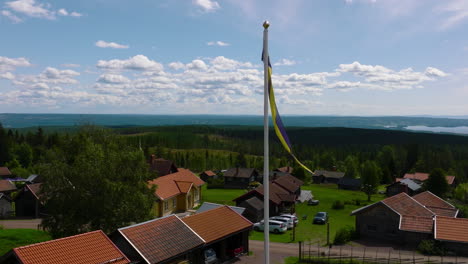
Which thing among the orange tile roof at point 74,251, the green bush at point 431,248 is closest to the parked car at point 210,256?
the orange tile roof at point 74,251

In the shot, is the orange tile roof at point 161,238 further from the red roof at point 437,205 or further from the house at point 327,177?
the house at point 327,177

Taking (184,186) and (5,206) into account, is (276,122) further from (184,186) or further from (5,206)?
(5,206)

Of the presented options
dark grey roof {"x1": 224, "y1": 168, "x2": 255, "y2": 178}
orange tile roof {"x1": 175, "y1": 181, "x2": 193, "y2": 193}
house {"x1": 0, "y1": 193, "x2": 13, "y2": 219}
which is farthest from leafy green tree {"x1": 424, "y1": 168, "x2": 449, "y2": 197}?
house {"x1": 0, "y1": 193, "x2": 13, "y2": 219}

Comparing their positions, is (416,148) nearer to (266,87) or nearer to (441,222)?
(441,222)

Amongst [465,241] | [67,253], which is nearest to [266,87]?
[67,253]

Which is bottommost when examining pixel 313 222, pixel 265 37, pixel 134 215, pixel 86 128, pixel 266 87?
pixel 313 222

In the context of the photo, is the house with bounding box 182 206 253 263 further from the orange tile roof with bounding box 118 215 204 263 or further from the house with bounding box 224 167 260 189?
the house with bounding box 224 167 260 189
